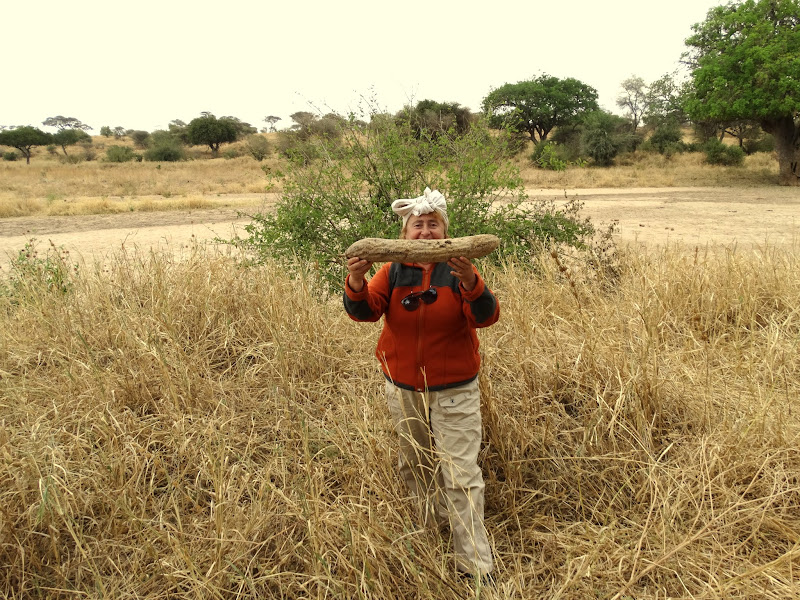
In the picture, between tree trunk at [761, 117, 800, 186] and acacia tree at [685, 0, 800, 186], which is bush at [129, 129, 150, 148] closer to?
acacia tree at [685, 0, 800, 186]

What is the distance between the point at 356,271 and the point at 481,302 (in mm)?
442

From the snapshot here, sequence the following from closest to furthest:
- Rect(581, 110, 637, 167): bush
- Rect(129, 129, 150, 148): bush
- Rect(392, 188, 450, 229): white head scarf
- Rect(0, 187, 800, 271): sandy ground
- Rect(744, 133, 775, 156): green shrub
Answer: Rect(392, 188, 450, 229): white head scarf < Rect(0, 187, 800, 271): sandy ground < Rect(744, 133, 775, 156): green shrub < Rect(581, 110, 637, 167): bush < Rect(129, 129, 150, 148): bush

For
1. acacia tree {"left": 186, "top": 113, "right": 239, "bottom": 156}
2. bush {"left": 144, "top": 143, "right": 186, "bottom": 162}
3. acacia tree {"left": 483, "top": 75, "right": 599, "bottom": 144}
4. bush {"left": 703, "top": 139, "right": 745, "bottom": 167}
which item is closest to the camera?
bush {"left": 703, "top": 139, "right": 745, "bottom": 167}

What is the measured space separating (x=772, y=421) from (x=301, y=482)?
1.97m

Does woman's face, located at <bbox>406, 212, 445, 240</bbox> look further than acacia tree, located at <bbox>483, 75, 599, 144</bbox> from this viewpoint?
No

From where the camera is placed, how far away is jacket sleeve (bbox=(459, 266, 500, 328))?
5.38 ft

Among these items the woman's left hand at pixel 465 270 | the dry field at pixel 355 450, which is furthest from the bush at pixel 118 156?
the woman's left hand at pixel 465 270

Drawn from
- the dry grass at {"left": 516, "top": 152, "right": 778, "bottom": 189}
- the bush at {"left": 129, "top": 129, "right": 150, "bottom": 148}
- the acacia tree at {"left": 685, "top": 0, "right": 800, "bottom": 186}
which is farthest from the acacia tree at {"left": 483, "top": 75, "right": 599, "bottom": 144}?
the bush at {"left": 129, "top": 129, "right": 150, "bottom": 148}

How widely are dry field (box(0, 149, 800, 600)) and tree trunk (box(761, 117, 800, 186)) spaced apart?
57.2 ft

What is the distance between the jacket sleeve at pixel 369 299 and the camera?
1735 mm

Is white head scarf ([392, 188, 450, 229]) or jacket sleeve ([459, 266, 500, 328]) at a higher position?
white head scarf ([392, 188, 450, 229])

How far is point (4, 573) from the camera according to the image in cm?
169

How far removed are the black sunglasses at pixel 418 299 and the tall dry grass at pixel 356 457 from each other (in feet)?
1.90

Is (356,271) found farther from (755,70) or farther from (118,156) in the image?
(118,156)
